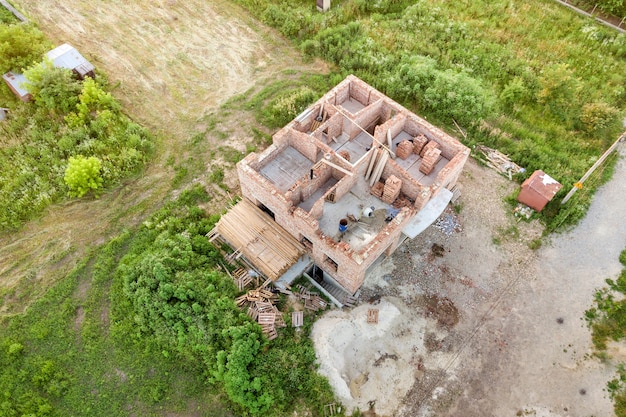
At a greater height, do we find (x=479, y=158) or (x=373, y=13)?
(x=373, y=13)

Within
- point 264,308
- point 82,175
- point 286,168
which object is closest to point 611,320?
point 264,308

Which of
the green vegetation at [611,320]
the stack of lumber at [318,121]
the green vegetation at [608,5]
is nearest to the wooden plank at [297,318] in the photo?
the stack of lumber at [318,121]

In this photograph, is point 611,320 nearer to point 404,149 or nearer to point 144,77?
point 404,149

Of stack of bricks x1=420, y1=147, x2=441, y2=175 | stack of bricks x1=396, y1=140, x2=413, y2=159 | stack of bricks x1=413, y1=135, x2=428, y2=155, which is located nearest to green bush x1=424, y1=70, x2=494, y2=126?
stack of bricks x1=413, y1=135, x2=428, y2=155

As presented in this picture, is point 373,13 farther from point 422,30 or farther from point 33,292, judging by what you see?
point 33,292

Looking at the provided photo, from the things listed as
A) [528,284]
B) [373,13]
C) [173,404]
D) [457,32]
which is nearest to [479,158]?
[528,284]

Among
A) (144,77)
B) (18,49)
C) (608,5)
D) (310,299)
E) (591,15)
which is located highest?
(608,5)

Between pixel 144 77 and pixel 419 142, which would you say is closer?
pixel 419 142

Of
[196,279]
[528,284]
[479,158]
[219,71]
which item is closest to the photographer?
[196,279]

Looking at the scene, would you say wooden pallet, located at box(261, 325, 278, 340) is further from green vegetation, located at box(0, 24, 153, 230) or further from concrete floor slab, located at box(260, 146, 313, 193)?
green vegetation, located at box(0, 24, 153, 230)
